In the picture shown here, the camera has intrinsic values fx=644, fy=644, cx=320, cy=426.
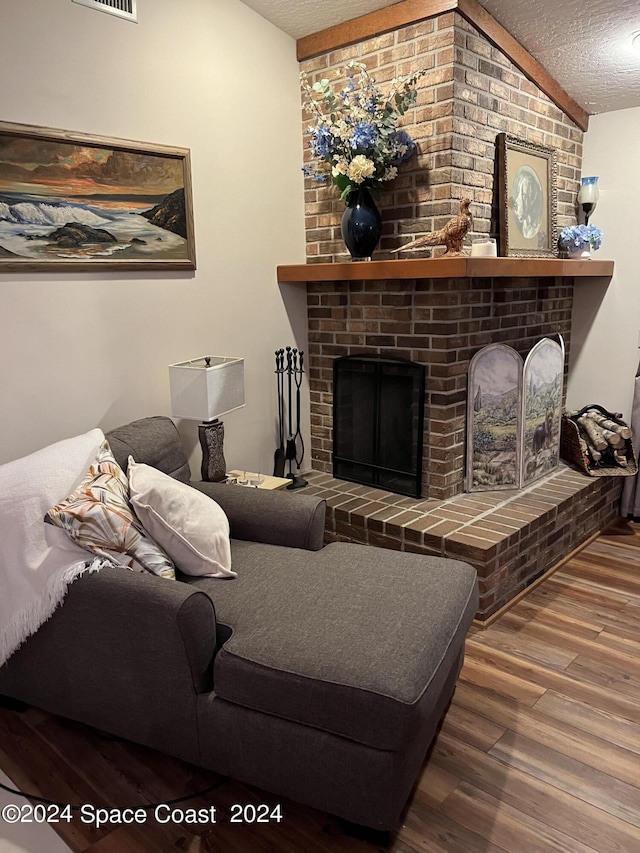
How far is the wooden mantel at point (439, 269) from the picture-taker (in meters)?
2.72

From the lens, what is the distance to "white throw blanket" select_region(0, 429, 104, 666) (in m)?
1.86

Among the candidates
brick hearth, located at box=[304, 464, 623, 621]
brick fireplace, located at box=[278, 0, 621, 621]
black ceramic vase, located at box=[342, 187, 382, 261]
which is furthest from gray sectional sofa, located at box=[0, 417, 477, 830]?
black ceramic vase, located at box=[342, 187, 382, 261]

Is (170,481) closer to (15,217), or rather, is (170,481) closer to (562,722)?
(15,217)

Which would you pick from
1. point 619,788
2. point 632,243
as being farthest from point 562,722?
point 632,243

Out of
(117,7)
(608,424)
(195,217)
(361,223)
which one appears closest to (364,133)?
(361,223)

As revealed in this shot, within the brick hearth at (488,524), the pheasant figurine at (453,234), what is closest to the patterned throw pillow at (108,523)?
the brick hearth at (488,524)

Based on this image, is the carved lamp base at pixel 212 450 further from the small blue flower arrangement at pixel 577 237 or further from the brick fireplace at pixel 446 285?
the small blue flower arrangement at pixel 577 237

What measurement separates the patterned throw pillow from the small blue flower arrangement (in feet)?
9.07

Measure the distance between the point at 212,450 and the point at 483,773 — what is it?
63.8 inches

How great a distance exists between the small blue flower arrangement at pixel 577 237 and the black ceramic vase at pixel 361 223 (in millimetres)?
1148

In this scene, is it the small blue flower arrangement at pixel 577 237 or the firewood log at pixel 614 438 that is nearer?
the small blue flower arrangement at pixel 577 237

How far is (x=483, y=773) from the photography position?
1.91 metres

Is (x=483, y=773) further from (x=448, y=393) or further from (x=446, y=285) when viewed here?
(x=446, y=285)

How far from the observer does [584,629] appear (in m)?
2.70
